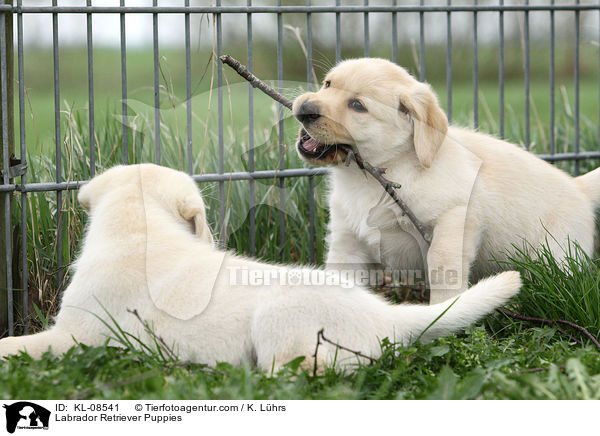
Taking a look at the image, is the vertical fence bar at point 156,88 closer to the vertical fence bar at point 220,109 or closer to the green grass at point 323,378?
the vertical fence bar at point 220,109

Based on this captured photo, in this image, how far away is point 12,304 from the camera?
394 centimetres

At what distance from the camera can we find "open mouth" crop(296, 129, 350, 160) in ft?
11.8

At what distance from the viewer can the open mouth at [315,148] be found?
3.58m

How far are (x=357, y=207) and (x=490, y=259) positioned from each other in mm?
772

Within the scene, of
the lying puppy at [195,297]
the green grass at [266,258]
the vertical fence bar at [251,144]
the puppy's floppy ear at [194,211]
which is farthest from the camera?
the vertical fence bar at [251,144]

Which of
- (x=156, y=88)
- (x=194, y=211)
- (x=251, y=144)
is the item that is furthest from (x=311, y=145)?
(x=156, y=88)

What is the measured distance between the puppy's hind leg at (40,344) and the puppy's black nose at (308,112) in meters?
1.42

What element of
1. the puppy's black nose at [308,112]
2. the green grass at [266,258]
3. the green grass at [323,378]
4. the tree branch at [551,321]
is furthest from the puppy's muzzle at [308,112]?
the tree branch at [551,321]

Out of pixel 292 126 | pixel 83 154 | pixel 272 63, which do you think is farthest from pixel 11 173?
pixel 272 63

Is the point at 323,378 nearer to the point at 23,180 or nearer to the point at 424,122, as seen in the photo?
the point at 424,122

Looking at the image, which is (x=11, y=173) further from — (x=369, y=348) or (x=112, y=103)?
(x=369, y=348)
